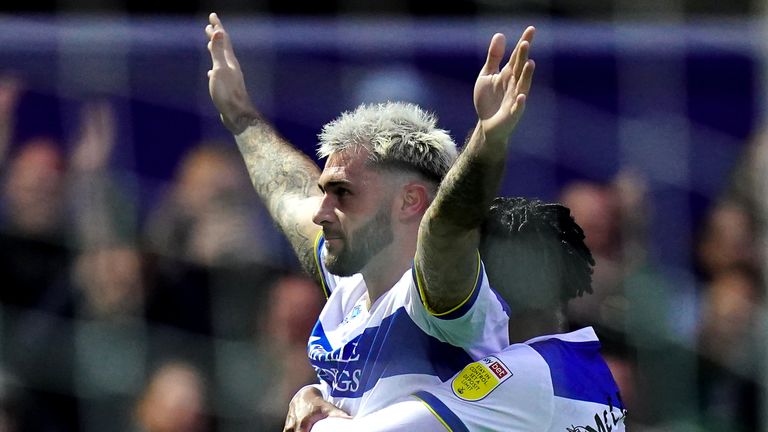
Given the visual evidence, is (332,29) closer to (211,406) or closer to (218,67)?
(218,67)

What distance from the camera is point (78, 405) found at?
16.4 ft

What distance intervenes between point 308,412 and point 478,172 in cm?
100

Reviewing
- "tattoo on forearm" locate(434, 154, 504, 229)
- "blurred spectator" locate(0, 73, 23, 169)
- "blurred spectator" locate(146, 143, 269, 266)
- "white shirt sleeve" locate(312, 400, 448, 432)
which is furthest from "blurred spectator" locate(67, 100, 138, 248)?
"tattoo on forearm" locate(434, 154, 504, 229)

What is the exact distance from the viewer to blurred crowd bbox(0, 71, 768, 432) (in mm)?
4809

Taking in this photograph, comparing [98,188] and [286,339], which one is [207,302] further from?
[98,188]

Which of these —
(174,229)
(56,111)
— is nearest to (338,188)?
(174,229)

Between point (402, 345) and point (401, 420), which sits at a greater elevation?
point (402, 345)

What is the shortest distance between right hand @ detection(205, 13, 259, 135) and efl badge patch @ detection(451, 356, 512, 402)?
1475 mm

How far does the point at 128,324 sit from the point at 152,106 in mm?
784

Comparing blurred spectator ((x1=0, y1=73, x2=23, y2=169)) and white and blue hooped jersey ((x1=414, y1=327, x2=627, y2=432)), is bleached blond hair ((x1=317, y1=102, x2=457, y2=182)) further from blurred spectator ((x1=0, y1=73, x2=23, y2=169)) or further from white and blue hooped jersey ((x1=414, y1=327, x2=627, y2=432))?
blurred spectator ((x1=0, y1=73, x2=23, y2=169))

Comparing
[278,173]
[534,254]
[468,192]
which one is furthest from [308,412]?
[278,173]

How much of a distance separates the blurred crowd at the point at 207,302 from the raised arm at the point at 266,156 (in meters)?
0.30

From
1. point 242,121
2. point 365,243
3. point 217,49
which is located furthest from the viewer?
point 242,121

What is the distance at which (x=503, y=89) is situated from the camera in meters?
3.28
